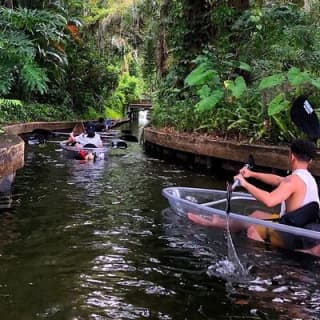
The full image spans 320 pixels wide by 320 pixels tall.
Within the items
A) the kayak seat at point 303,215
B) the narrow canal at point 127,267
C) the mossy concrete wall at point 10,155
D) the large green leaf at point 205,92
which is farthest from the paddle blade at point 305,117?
the large green leaf at point 205,92

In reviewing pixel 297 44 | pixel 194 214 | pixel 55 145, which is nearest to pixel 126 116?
pixel 55 145

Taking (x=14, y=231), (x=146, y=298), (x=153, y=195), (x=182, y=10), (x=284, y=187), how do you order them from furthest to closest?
(x=182, y=10)
(x=153, y=195)
(x=14, y=231)
(x=284, y=187)
(x=146, y=298)

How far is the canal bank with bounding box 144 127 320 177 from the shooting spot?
9.45m

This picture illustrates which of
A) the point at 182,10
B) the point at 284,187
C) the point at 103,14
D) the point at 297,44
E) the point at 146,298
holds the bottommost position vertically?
the point at 146,298

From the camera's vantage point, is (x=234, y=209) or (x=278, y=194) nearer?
(x=278, y=194)

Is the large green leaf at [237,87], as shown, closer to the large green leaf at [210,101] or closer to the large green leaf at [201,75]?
the large green leaf at [210,101]

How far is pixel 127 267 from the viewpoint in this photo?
5.33 meters

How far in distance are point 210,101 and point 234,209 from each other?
5048 mm

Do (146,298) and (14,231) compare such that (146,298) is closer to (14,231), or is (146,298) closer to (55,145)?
(14,231)

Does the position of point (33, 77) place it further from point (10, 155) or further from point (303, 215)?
point (303, 215)

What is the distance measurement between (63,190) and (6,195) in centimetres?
119

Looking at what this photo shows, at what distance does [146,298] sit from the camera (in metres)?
4.48

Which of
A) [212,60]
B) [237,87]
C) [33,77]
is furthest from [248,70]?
[33,77]

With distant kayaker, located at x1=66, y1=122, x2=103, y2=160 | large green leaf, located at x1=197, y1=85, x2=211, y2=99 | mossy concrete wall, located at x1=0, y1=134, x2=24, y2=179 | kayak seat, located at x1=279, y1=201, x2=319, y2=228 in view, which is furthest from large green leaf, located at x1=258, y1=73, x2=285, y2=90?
distant kayaker, located at x1=66, y1=122, x2=103, y2=160
